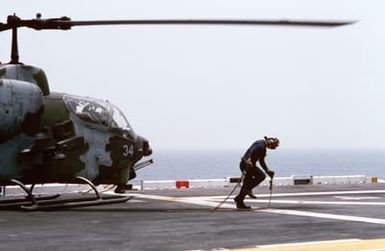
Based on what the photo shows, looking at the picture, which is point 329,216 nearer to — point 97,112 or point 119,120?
point 119,120

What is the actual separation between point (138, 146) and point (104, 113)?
125cm

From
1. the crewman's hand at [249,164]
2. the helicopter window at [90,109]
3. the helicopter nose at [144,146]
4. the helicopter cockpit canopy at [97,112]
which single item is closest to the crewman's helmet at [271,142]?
the crewman's hand at [249,164]

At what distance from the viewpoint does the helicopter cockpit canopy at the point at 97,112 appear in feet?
51.0

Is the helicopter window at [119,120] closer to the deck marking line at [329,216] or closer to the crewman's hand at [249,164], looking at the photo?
the crewman's hand at [249,164]

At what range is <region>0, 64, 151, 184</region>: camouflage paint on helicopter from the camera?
1452cm

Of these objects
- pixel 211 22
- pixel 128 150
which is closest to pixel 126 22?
pixel 211 22

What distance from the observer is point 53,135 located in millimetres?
15062

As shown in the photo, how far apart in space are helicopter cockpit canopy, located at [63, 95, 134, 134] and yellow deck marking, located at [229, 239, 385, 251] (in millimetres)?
7137

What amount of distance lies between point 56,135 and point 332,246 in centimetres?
754

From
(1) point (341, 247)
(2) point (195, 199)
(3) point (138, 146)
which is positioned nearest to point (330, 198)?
(2) point (195, 199)

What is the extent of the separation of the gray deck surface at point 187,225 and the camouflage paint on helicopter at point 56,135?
90 cm

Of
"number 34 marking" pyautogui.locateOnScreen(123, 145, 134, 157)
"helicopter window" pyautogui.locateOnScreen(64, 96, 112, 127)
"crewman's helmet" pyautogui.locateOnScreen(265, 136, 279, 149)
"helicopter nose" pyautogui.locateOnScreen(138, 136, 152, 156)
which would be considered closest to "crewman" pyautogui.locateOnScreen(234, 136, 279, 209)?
"crewman's helmet" pyautogui.locateOnScreen(265, 136, 279, 149)

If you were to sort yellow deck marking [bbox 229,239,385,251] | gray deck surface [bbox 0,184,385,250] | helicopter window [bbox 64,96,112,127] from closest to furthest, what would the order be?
yellow deck marking [bbox 229,239,385,251] < gray deck surface [bbox 0,184,385,250] < helicopter window [bbox 64,96,112,127]

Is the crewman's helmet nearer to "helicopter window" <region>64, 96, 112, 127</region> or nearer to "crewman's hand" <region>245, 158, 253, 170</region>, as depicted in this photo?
"crewman's hand" <region>245, 158, 253, 170</region>
